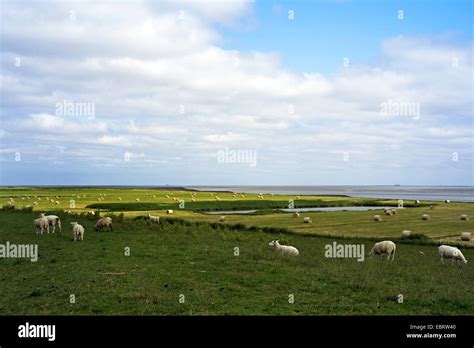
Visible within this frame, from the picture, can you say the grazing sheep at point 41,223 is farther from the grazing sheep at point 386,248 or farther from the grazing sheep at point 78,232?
the grazing sheep at point 386,248

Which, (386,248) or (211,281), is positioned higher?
(211,281)

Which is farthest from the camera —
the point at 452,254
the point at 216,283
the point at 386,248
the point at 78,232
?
the point at 78,232

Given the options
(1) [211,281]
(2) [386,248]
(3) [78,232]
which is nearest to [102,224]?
(3) [78,232]

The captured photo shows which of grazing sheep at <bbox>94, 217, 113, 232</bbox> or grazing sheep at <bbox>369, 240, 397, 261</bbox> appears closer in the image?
grazing sheep at <bbox>369, 240, 397, 261</bbox>

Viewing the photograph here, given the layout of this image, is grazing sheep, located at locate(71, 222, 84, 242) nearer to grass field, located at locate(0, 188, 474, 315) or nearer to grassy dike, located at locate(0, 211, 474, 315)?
grass field, located at locate(0, 188, 474, 315)

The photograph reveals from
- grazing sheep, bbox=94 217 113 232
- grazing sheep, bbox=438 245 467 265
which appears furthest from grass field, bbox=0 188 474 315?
grazing sheep, bbox=94 217 113 232

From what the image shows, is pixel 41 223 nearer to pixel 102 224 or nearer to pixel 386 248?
pixel 102 224

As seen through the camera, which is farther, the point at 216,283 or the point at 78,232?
the point at 78,232

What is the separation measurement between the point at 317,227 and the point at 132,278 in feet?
127

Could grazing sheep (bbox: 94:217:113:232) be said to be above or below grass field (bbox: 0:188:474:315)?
above

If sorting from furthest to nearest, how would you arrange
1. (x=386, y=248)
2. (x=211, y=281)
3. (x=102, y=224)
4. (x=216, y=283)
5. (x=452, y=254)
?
(x=102, y=224) < (x=386, y=248) < (x=452, y=254) < (x=211, y=281) < (x=216, y=283)

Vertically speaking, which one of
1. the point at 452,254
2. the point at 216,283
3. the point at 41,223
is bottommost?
the point at 452,254
